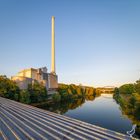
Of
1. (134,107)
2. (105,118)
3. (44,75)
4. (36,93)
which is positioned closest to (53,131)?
(105,118)

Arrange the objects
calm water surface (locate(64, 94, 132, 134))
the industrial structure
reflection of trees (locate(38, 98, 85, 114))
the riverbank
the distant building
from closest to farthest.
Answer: calm water surface (locate(64, 94, 132, 134)) < the riverbank < reflection of trees (locate(38, 98, 85, 114)) < the distant building < the industrial structure

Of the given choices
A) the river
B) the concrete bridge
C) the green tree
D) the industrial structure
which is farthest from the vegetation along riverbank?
the industrial structure

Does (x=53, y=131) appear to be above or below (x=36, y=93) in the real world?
below

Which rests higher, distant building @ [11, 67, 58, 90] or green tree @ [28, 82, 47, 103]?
distant building @ [11, 67, 58, 90]

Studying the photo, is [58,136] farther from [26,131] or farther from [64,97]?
[64,97]

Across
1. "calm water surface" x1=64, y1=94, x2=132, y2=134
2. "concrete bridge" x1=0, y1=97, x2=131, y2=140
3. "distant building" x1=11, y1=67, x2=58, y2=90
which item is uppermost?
"distant building" x1=11, y1=67, x2=58, y2=90

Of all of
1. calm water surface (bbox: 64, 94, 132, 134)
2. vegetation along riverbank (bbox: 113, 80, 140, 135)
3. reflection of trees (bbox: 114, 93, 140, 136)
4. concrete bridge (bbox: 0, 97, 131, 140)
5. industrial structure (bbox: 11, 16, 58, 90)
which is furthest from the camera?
industrial structure (bbox: 11, 16, 58, 90)

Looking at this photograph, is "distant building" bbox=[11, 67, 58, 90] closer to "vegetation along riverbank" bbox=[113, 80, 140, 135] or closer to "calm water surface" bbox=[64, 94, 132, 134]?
"calm water surface" bbox=[64, 94, 132, 134]

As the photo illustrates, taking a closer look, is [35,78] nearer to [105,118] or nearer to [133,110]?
[105,118]

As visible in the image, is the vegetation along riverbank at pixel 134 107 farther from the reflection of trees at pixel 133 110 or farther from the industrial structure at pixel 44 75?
the industrial structure at pixel 44 75

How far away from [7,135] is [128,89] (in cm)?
9366

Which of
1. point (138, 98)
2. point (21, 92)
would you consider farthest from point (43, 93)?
point (138, 98)

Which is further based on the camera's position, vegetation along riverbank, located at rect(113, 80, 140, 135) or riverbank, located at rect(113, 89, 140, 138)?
vegetation along riverbank, located at rect(113, 80, 140, 135)

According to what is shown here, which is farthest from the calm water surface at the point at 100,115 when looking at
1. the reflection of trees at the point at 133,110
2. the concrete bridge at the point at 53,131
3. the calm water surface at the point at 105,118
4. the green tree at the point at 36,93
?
the concrete bridge at the point at 53,131
